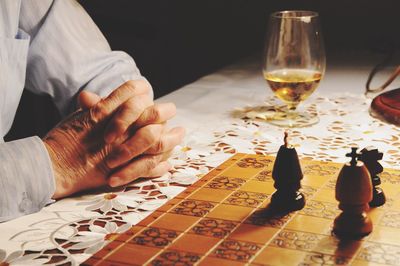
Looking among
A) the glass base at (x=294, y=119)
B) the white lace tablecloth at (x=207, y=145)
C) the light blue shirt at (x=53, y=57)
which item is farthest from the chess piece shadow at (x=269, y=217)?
the light blue shirt at (x=53, y=57)

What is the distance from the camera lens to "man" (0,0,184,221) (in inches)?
50.3

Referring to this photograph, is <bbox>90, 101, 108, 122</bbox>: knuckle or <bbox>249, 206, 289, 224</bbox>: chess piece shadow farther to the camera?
<bbox>90, 101, 108, 122</bbox>: knuckle

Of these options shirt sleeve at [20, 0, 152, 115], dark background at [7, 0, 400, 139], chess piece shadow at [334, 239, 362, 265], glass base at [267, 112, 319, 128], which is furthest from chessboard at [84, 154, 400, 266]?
dark background at [7, 0, 400, 139]

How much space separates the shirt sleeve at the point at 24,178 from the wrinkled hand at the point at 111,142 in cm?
4

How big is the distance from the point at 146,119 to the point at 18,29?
665mm

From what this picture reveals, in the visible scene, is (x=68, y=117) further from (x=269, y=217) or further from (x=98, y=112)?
(x=269, y=217)

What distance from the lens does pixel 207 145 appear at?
5.31 ft

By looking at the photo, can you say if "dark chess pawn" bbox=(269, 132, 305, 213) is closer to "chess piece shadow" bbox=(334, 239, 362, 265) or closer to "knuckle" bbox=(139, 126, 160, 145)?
"chess piece shadow" bbox=(334, 239, 362, 265)

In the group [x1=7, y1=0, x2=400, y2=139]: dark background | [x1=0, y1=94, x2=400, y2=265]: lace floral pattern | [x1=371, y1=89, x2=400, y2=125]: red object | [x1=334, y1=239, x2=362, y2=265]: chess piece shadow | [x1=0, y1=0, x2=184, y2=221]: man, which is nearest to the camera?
[x1=334, y1=239, x2=362, y2=265]: chess piece shadow

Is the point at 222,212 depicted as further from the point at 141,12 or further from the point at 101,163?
the point at 141,12

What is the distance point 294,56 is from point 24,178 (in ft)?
2.84

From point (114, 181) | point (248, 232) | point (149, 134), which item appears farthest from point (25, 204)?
point (248, 232)

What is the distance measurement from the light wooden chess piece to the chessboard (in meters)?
0.02

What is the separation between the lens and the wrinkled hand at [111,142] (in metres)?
1.33
